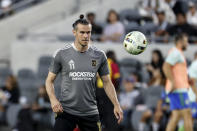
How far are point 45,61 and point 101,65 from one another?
7.73 metres

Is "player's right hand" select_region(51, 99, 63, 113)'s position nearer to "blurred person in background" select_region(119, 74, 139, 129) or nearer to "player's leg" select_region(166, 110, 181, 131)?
"player's leg" select_region(166, 110, 181, 131)

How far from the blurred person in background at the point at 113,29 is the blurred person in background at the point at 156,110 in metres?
2.61

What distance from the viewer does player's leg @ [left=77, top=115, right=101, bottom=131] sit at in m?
8.53

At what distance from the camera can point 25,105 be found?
15.0 meters

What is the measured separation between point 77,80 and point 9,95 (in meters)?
7.75

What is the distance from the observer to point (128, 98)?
1404 cm

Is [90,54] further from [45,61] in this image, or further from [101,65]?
[45,61]

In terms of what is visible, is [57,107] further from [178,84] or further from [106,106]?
[178,84]

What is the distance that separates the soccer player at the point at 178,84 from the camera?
1177 cm

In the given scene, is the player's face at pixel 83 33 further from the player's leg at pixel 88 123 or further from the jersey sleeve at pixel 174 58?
the jersey sleeve at pixel 174 58

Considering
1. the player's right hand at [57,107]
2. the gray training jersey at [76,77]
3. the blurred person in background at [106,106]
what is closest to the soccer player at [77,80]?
the gray training jersey at [76,77]

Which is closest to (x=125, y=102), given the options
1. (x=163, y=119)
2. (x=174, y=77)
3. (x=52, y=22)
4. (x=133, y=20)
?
(x=163, y=119)

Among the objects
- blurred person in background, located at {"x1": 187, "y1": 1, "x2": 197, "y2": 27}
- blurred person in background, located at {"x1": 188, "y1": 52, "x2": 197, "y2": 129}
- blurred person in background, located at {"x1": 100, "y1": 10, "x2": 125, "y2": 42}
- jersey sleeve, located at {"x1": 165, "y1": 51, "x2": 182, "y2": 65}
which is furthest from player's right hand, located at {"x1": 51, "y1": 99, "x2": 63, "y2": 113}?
blurred person in background, located at {"x1": 187, "y1": 1, "x2": 197, "y2": 27}

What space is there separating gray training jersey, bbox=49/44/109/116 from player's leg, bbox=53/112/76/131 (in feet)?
0.24
